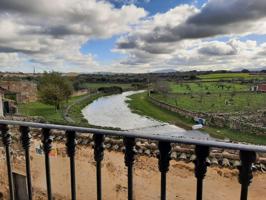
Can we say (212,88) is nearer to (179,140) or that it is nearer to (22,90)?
(22,90)

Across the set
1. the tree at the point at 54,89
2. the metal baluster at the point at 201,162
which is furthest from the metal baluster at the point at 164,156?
the tree at the point at 54,89

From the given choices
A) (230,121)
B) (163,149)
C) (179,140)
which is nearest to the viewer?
(179,140)

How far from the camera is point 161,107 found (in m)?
42.6

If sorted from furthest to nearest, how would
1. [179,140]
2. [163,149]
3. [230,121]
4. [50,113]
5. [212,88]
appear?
[212,88] → [50,113] → [230,121] → [163,149] → [179,140]

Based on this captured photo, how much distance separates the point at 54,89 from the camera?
37.0m

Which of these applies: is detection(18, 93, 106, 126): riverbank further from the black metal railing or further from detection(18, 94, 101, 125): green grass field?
the black metal railing

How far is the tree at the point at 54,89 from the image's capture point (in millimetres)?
37062

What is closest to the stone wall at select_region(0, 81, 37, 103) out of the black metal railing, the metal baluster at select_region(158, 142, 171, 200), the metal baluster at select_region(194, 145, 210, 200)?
the black metal railing

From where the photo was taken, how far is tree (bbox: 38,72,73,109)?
1459 inches

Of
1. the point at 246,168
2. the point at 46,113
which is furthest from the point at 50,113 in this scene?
the point at 246,168

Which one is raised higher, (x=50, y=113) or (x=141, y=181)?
(x=141, y=181)

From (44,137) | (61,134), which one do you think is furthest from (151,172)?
(44,137)

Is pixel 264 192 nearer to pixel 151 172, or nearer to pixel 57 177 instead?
pixel 151 172

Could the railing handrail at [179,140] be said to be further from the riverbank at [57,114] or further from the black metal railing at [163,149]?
the riverbank at [57,114]
